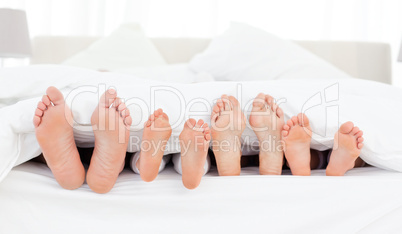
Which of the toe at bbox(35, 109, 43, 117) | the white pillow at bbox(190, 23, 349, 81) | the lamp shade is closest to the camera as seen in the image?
the toe at bbox(35, 109, 43, 117)

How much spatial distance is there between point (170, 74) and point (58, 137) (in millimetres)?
1177

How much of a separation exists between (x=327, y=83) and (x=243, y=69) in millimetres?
1023

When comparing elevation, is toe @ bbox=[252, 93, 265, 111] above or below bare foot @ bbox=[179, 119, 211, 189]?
above

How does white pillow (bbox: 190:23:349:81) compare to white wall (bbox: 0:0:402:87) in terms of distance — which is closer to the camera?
white pillow (bbox: 190:23:349:81)

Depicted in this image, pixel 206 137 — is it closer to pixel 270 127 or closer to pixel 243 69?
pixel 270 127

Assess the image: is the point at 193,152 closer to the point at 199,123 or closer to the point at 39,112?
the point at 199,123

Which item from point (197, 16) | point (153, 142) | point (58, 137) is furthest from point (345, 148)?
point (197, 16)

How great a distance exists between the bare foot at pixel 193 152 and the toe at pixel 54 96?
25cm

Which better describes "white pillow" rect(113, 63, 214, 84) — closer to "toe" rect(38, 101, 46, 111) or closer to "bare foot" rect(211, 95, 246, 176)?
"bare foot" rect(211, 95, 246, 176)

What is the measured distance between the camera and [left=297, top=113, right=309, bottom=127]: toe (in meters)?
0.78

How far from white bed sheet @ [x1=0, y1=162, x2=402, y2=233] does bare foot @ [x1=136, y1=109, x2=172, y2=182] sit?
4 centimetres

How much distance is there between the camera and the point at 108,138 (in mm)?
722

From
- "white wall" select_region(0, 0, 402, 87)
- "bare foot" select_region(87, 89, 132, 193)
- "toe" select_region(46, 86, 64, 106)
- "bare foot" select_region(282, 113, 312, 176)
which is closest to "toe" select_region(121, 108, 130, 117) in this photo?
"bare foot" select_region(87, 89, 132, 193)

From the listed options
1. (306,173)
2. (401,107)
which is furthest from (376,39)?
(306,173)
